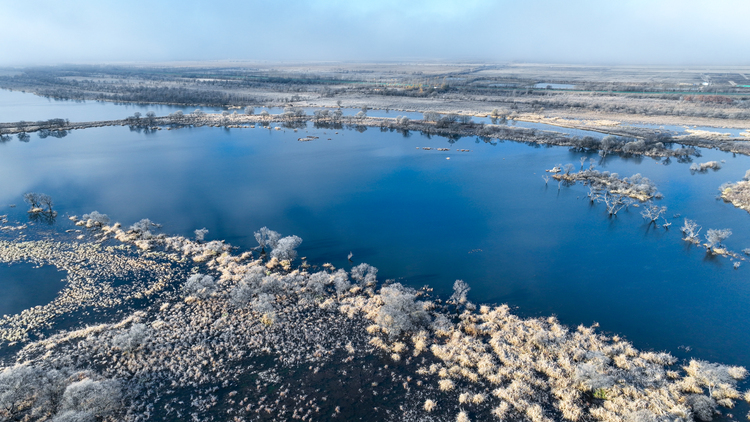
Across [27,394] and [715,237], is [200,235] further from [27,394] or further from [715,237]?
[715,237]

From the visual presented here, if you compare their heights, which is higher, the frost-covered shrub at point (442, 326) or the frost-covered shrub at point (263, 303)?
the frost-covered shrub at point (263, 303)

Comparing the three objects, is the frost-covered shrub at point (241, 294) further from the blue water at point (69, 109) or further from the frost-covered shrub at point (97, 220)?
the blue water at point (69, 109)

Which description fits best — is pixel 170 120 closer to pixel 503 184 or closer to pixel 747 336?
pixel 503 184

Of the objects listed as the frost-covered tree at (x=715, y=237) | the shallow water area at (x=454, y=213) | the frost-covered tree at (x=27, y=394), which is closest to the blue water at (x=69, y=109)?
the shallow water area at (x=454, y=213)

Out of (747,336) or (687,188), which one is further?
(687,188)

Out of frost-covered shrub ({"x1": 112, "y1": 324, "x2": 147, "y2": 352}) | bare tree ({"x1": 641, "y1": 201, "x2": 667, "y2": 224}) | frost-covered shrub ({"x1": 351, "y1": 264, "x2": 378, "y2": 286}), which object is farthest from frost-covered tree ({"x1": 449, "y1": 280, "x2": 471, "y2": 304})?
bare tree ({"x1": 641, "y1": 201, "x2": 667, "y2": 224})

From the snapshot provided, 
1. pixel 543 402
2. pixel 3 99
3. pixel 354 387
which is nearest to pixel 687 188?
pixel 543 402
